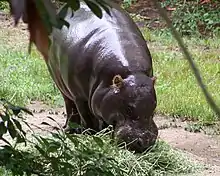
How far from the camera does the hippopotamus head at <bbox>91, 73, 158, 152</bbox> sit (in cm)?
386

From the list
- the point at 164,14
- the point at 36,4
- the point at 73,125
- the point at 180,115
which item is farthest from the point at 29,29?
the point at 180,115

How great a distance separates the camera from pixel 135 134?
12.6 feet

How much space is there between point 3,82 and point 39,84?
358 mm

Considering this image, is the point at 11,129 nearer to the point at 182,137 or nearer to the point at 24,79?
the point at 182,137

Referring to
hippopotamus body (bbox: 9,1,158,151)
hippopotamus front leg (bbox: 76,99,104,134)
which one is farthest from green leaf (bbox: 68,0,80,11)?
hippopotamus front leg (bbox: 76,99,104,134)

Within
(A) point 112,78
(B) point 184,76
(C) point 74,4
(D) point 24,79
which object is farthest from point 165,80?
(C) point 74,4

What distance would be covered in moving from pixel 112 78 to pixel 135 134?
0.42 metres

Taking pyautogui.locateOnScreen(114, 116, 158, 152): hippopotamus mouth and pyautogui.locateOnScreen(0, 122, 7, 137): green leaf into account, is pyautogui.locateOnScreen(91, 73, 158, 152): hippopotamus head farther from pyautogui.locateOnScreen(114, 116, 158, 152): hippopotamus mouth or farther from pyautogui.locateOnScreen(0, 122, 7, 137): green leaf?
pyautogui.locateOnScreen(0, 122, 7, 137): green leaf

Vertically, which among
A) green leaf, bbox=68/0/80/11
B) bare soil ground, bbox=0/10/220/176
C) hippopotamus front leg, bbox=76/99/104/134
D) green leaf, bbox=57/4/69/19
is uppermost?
A: green leaf, bbox=57/4/69/19

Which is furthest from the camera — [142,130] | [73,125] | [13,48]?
[13,48]

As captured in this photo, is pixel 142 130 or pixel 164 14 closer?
pixel 164 14

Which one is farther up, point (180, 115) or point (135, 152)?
point (135, 152)

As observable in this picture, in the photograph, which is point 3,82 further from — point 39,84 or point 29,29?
point 29,29

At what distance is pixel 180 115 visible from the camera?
18.1 ft
